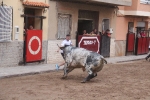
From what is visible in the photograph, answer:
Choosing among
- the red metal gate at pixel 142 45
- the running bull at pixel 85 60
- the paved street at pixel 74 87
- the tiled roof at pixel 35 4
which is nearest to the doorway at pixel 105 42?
the red metal gate at pixel 142 45

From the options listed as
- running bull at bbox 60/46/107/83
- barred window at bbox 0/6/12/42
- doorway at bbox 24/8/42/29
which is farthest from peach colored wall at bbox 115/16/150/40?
running bull at bbox 60/46/107/83

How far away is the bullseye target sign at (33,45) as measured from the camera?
14.3m

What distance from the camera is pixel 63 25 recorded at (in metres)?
16.6

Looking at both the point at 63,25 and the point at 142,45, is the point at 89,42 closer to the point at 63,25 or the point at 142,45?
the point at 63,25

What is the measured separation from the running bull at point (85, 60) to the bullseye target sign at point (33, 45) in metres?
3.33

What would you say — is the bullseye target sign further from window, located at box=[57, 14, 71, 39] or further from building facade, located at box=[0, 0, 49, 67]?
window, located at box=[57, 14, 71, 39]

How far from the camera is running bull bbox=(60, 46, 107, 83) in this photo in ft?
35.7

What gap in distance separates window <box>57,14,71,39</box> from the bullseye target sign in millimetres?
1728

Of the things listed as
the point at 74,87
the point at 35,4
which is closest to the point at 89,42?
the point at 35,4

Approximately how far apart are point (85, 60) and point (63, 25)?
595 centimetres

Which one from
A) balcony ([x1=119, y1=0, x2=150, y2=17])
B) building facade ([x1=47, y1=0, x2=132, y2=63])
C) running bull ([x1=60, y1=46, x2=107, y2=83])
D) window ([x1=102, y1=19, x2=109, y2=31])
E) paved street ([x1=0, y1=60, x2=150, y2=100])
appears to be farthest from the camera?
balcony ([x1=119, y1=0, x2=150, y2=17])

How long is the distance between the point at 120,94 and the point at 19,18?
6.51 metres

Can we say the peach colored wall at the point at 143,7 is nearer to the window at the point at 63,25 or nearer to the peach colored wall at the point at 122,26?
the peach colored wall at the point at 122,26

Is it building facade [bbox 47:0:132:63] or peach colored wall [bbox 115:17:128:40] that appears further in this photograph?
peach colored wall [bbox 115:17:128:40]
